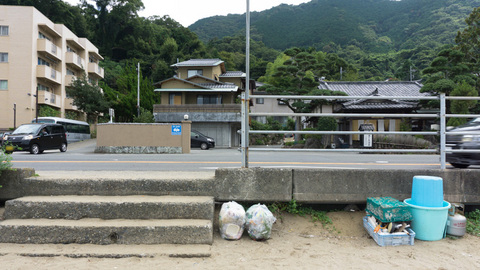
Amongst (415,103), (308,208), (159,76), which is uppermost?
(159,76)

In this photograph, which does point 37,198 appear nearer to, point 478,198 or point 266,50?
point 478,198

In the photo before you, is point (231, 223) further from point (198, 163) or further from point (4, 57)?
point (4, 57)

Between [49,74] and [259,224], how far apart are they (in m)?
35.1

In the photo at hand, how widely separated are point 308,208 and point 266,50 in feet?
215

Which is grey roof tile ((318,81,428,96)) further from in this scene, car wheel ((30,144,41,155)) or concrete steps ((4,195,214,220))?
concrete steps ((4,195,214,220))

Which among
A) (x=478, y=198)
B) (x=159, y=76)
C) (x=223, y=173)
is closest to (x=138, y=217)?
(x=223, y=173)

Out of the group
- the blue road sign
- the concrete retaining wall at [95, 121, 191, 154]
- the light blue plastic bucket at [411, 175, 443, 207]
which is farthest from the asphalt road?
the blue road sign

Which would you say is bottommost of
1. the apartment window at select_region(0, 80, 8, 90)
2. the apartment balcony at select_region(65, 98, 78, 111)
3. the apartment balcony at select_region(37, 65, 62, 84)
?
the apartment balcony at select_region(65, 98, 78, 111)

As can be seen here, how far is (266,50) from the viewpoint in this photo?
66312 mm

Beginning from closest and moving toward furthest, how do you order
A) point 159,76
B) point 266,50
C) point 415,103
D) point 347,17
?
point 415,103 → point 159,76 → point 266,50 → point 347,17

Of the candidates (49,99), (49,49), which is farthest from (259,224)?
(49,49)

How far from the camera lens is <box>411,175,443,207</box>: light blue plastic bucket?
3.68 metres

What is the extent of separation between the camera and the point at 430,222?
3662 mm

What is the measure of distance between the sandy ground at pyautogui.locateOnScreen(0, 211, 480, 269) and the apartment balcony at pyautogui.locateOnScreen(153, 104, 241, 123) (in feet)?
76.8
